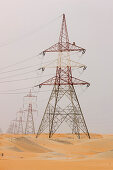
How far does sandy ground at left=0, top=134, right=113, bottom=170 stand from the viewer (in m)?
7.57

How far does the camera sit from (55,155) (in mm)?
12859

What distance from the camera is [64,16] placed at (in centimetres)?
2689

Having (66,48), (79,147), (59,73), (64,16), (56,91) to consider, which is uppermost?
(64,16)

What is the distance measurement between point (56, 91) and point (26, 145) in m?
6.97

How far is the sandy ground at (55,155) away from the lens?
298 inches

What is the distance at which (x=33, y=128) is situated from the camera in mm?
50750

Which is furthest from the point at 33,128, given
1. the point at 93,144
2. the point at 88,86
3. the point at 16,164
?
the point at 16,164

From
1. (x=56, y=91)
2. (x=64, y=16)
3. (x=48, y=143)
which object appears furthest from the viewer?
(x=64, y=16)

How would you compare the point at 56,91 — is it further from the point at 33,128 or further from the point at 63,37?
the point at 33,128

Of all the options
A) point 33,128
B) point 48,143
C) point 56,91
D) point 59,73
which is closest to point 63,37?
point 59,73

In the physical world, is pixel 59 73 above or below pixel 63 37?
below

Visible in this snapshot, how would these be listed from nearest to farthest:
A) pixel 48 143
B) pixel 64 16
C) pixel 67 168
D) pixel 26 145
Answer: pixel 67 168 < pixel 26 145 < pixel 48 143 < pixel 64 16

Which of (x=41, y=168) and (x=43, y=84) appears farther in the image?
(x=43, y=84)

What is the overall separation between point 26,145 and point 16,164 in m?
10.2
